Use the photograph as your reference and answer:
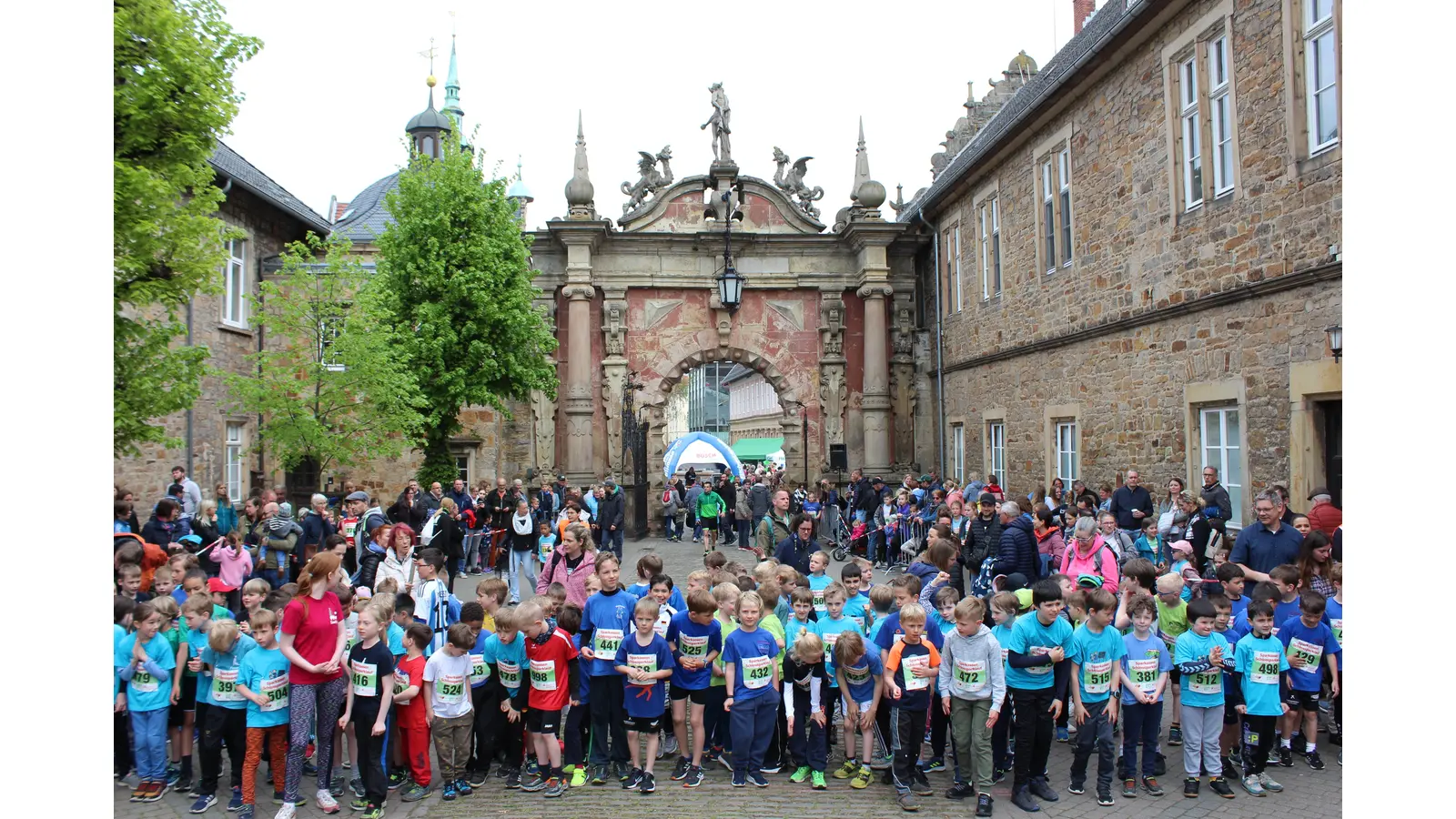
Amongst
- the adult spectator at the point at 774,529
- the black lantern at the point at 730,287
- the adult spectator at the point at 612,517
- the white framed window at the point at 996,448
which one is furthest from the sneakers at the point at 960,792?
the black lantern at the point at 730,287

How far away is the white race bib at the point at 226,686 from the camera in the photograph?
6.21m

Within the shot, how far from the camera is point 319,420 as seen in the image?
1634 centimetres

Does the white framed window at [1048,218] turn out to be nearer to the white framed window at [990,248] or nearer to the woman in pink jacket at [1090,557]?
the white framed window at [990,248]

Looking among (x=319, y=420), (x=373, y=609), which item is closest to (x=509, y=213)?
(x=319, y=420)

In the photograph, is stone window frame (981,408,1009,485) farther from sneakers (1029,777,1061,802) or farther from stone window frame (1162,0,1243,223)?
sneakers (1029,777,1061,802)

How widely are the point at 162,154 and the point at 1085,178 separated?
1174cm

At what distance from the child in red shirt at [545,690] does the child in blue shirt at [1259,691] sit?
447cm

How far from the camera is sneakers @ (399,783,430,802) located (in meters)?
6.45

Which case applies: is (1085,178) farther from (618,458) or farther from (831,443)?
(618,458)

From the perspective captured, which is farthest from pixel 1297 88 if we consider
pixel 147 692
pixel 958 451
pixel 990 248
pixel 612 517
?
pixel 958 451

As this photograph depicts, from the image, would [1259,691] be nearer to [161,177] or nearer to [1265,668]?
[1265,668]

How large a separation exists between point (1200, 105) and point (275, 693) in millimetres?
11103

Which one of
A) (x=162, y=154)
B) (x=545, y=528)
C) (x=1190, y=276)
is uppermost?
(x=162, y=154)

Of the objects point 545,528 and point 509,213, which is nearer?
point 545,528
